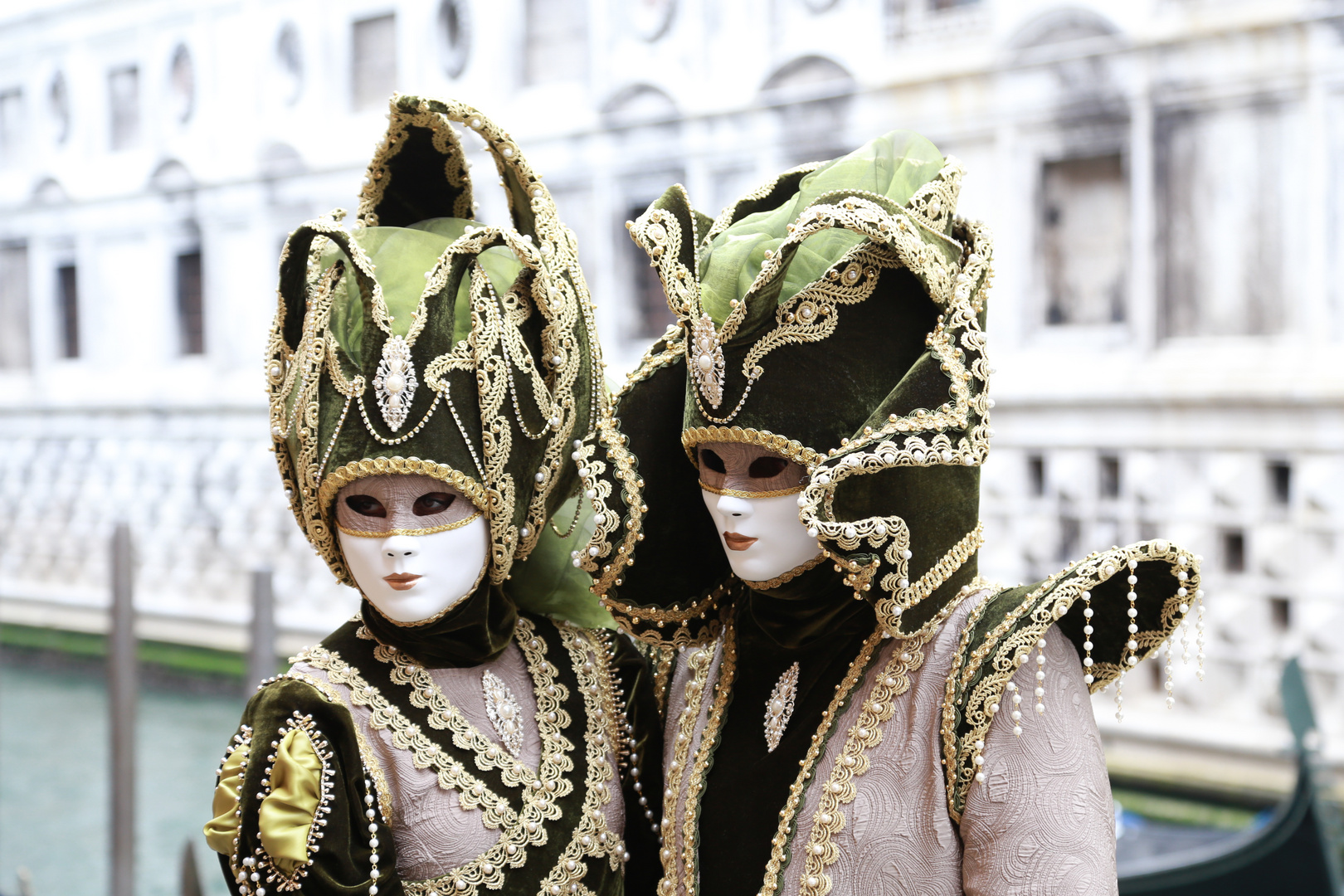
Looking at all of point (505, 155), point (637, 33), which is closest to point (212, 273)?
point (637, 33)

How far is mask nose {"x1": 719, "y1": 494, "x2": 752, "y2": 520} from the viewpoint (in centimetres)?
119

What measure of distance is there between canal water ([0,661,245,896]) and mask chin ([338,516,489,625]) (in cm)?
297

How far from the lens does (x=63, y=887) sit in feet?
15.0

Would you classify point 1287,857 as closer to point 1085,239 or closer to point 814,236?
point 1085,239

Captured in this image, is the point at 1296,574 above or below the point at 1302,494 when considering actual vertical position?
below

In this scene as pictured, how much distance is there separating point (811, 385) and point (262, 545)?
5284 millimetres

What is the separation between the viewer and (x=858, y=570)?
1099mm

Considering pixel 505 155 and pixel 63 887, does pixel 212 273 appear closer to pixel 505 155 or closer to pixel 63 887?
pixel 63 887

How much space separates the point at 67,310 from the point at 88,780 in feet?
8.63

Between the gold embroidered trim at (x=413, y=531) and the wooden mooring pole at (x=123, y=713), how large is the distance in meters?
2.86

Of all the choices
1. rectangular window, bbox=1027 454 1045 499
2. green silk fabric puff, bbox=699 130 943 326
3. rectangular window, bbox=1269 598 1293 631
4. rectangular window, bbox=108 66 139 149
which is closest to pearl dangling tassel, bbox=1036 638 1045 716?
green silk fabric puff, bbox=699 130 943 326

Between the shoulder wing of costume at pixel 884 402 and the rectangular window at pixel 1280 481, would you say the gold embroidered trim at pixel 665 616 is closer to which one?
the shoulder wing of costume at pixel 884 402

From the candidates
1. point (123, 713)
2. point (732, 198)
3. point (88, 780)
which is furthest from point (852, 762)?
point (88, 780)

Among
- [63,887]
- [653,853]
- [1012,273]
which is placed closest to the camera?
[653,853]
